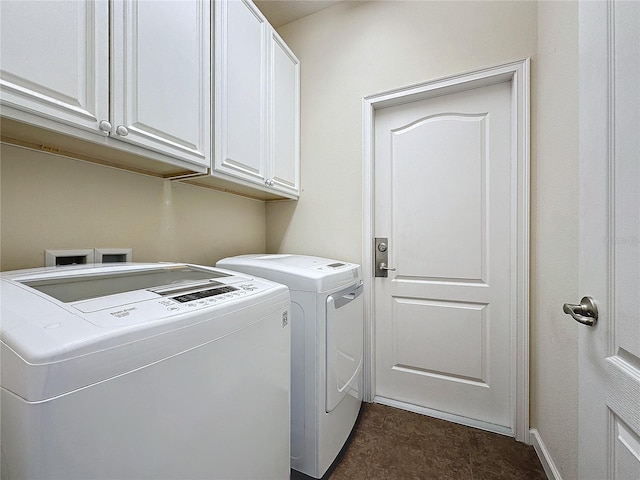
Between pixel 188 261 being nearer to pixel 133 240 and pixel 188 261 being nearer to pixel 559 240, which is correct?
pixel 133 240

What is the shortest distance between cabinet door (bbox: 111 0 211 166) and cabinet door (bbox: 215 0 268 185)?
69 mm

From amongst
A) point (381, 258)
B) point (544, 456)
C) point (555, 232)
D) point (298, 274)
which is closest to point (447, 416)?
point (544, 456)

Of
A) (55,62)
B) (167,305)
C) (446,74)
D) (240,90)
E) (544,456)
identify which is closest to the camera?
(167,305)

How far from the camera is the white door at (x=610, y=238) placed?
529 mm

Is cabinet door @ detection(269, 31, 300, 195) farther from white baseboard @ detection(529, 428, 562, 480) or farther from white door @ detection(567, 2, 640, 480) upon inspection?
white baseboard @ detection(529, 428, 562, 480)

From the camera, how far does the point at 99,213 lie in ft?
3.91

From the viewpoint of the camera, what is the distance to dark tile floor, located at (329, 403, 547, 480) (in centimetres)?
131

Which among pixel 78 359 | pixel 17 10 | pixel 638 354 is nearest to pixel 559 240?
pixel 638 354

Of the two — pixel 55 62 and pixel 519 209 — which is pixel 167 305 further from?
pixel 519 209

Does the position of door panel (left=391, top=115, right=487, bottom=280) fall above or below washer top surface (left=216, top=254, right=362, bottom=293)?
above

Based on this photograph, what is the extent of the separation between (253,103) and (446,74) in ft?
3.94

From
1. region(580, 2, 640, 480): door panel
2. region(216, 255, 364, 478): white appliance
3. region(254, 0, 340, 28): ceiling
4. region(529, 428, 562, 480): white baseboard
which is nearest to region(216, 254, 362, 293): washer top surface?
region(216, 255, 364, 478): white appliance

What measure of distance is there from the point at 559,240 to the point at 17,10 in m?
2.03

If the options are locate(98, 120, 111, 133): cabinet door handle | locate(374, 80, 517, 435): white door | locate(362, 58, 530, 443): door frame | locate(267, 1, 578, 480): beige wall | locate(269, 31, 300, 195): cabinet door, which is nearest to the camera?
locate(98, 120, 111, 133): cabinet door handle
